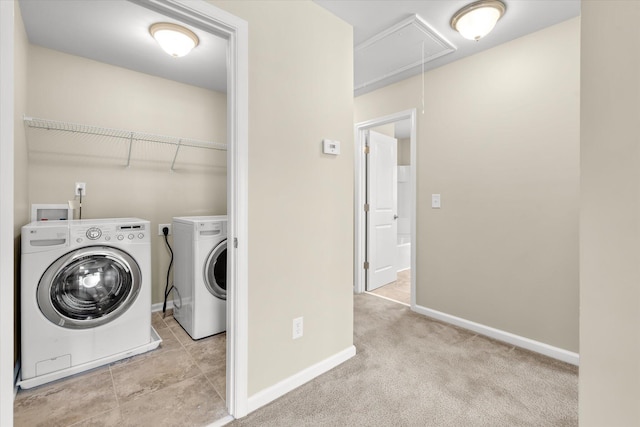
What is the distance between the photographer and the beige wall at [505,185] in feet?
6.66

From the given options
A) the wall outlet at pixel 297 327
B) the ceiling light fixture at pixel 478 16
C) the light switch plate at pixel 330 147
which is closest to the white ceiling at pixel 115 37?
the light switch plate at pixel 330 147

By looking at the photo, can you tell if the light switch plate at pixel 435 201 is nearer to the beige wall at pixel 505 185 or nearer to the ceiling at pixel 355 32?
the beige wall at pixel 505 185

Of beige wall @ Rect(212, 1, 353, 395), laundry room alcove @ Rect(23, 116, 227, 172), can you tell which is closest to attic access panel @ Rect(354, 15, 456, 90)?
beige wall @ Rect(212, 1, 353, 395)

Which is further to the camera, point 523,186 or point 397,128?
point 397,128

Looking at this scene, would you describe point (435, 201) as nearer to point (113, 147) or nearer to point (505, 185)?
point (505, 185)

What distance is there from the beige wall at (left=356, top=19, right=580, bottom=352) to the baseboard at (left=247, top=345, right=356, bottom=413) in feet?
4.01

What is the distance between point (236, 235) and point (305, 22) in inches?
52.1

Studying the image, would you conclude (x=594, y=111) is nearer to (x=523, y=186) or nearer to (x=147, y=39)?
(x=523, y=186)

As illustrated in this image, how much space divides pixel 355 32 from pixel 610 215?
6.87 feet

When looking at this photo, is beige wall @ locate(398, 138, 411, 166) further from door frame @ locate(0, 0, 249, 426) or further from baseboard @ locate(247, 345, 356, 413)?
door frame @ locate(0, 0, 249, 426)

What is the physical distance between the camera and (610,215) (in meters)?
0.55

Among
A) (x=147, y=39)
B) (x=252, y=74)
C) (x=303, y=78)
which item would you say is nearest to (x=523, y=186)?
(x=303, y=78)

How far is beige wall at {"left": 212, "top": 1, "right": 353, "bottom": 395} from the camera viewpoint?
1556mm

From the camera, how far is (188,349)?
Result: 7.17ft
